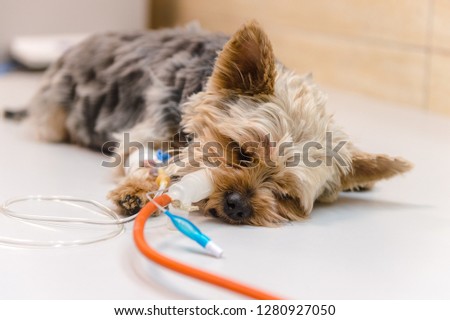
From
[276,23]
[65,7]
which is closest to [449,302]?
[276,23]

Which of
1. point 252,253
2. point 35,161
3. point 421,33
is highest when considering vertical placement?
point 421,33

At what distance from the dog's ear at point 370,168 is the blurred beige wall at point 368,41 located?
1.45 meters

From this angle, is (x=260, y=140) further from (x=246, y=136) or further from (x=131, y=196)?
(x=131, y=196)

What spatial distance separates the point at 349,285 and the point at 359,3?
2496 millimetres

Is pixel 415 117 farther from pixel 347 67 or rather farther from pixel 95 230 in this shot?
pixel 95 230

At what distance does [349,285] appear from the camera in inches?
63.1

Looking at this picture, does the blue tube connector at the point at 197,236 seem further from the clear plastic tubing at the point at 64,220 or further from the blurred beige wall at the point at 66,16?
the blurred beige wall at the point at 66,16

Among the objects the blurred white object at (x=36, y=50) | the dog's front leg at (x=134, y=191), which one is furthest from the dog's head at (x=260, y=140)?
the blurred white object at (x=36, y=50)

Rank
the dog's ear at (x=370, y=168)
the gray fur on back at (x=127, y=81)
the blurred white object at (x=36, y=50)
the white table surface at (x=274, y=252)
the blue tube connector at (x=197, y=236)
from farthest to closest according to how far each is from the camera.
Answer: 1. the blurred white object at (x=36, y=50)
2. the gray fur on back at (x=127, y=81)
3. the dog's ear at (x=370, y=168)
4. the blue tube connector at (x=197, y=236)
5. the white table surface at (x=274, y=252)

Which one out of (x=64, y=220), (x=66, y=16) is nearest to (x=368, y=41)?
(x=66, y=16)

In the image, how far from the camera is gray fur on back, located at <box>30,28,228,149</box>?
2312 mm

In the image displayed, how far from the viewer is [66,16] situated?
176 inches

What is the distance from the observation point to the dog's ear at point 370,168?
6.91 ft

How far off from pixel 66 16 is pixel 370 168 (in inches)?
114
